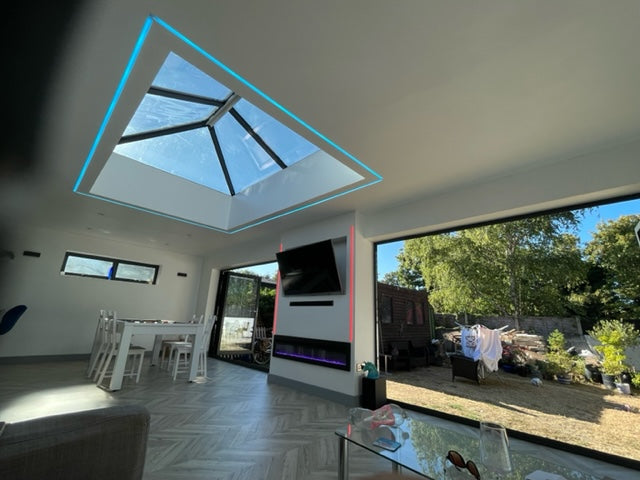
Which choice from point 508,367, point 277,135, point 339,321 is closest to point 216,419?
point 339,321

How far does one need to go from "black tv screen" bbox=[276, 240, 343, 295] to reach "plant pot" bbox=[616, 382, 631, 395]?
282cm

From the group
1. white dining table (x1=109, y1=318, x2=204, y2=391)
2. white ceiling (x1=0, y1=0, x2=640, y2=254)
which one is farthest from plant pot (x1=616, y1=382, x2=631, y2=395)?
white dining table (x1=109, y1=318, x2=204, y2=391)

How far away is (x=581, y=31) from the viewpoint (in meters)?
1.52

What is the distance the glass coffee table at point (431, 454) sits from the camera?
1.31 metres

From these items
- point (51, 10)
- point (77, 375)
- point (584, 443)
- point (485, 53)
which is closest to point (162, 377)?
point (77, 375)

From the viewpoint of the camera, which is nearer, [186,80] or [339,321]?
[186,80]

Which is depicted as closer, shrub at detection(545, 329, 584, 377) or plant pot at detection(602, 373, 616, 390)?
plant pot at detection(602, 373, 616, 390)

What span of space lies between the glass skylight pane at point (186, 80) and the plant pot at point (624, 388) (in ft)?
15.3

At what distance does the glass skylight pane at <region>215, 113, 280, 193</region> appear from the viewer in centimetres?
402

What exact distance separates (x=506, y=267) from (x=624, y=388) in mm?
1351

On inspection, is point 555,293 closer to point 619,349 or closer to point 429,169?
point 619,349

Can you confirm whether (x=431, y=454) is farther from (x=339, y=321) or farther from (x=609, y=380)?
(x=339, y=321)

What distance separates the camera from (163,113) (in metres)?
3.60

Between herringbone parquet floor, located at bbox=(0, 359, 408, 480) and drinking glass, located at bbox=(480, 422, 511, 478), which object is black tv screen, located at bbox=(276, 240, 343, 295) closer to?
herringbone parquet floor, located at bbox=(0, 359, 408, 480)
